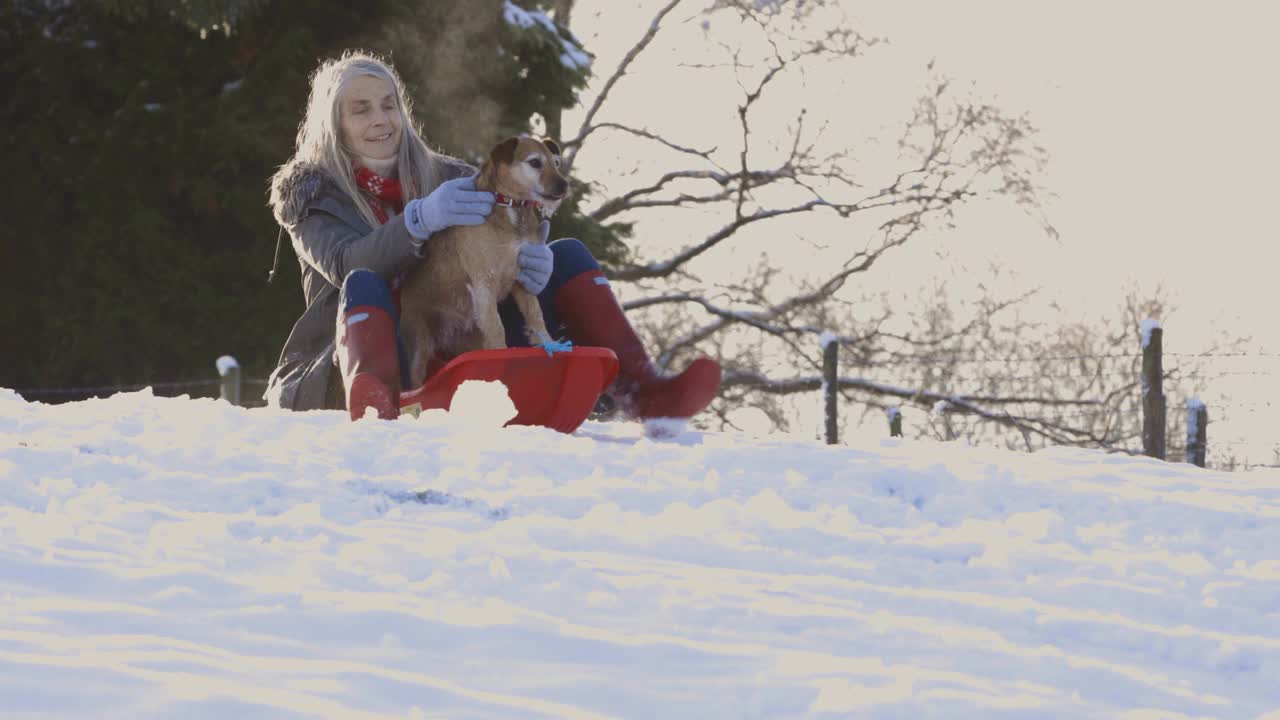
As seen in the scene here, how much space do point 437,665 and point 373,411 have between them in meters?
2.36

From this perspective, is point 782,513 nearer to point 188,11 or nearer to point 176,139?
point 188,11

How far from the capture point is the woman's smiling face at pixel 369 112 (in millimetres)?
5188

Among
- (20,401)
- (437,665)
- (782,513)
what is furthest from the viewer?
(20,401)

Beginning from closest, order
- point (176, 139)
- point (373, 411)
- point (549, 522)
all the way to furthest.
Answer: point (549, 522), point (373, 411), point (176, 139)

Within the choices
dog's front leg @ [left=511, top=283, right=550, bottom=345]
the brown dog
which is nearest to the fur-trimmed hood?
the brown dog

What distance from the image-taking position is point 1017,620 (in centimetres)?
291

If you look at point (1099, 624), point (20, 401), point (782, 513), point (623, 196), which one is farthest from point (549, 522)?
point (623, 196)

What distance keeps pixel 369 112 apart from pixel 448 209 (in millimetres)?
843

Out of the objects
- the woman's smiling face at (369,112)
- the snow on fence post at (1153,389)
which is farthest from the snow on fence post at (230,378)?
the snow on fence post at (1153,389)

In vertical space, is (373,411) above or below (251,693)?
above

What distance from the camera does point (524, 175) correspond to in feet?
15.9

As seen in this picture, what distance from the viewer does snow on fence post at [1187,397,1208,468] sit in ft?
32.1

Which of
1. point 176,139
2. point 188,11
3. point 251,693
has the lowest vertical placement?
point 251,693

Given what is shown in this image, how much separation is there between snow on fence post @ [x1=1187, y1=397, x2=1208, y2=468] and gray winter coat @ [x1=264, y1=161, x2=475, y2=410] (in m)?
6.47
